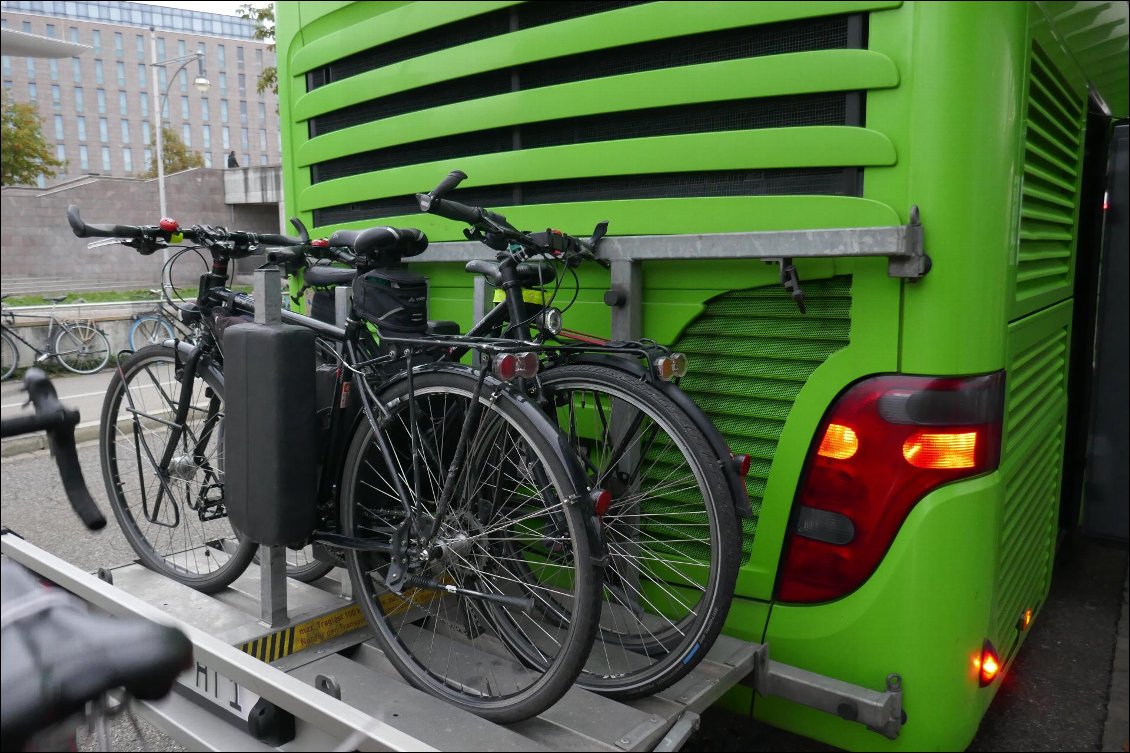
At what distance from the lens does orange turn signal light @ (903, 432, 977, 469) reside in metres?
2.05

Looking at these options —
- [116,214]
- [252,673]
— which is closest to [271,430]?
[252,673]

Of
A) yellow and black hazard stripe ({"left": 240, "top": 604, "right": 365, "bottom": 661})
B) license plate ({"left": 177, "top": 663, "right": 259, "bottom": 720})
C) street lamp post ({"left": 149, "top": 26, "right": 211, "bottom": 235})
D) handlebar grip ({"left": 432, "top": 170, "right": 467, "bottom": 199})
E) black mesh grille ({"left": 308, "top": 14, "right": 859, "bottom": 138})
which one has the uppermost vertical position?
street lamp post ({"left": 149, "top": 26, "right": 211, "bottom": 235})

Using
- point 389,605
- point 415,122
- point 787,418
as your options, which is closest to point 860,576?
point 787,418

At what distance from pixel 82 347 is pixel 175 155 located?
8.60m

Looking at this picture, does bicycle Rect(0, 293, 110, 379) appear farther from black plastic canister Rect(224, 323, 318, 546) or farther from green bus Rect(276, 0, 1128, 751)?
green bus Rect(276, 0, 1128, 751)

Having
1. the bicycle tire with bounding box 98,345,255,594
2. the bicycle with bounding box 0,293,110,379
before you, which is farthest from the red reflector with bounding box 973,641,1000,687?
the bicycle with bounding box 0,293,110,379

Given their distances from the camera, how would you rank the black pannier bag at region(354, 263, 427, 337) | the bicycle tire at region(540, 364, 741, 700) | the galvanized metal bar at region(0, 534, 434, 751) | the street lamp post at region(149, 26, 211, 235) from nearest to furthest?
the galvanized metal bar at region(0, 534, 434, 751) → the bicycle tire at region(540, 364, 741, 700) → the black pannier bag at region(354, 263, 427, 337) → the street lamp post at region(149, 26, 211, 235)

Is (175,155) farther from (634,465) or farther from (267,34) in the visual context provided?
(634,465)

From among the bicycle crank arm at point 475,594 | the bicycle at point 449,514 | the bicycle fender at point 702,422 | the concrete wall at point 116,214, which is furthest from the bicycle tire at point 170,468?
the bicycle fender at point 702,422

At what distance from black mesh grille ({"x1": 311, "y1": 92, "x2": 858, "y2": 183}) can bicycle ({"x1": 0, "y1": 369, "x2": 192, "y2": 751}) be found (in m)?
1.63

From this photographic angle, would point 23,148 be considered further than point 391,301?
Yes

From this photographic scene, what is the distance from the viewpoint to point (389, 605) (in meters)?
2.58

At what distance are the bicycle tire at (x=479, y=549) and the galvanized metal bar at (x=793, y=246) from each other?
1.92 feet

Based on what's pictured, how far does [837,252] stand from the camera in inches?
77.9
